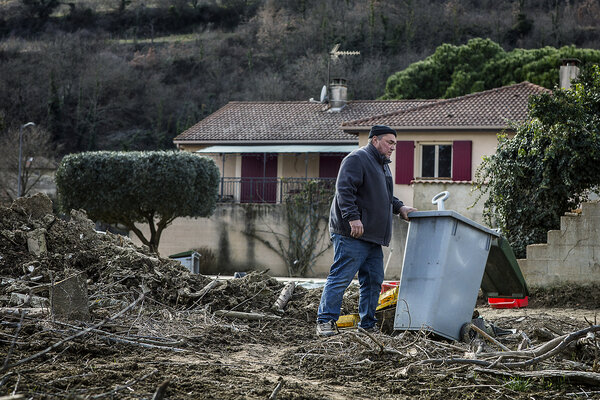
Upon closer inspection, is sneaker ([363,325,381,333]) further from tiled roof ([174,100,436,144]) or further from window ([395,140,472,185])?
tiled roof ([174,100,436,144])

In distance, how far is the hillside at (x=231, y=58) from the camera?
199 feet

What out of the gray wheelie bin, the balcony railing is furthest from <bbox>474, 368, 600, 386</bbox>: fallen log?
the balcony railing

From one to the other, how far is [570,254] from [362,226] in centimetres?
578

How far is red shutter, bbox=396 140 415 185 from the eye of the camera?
2764 centimetres

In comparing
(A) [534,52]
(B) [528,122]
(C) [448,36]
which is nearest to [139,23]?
(C) [448,36]

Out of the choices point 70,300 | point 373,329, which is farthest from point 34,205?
point 373,329

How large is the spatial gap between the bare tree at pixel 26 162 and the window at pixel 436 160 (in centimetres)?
2367

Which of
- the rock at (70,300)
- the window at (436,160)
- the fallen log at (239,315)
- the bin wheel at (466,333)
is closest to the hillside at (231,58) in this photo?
the window at (436,160)

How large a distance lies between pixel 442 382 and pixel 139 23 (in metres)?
81.8

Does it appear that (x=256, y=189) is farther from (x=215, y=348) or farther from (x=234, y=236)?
(x=215, y=348)

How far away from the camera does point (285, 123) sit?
3591 cm

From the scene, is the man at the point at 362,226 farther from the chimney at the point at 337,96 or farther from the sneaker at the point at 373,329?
the chimney at the point at 337,96

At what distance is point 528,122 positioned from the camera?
41.7ft

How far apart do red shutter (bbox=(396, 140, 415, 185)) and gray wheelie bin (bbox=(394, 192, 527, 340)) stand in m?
20.9
